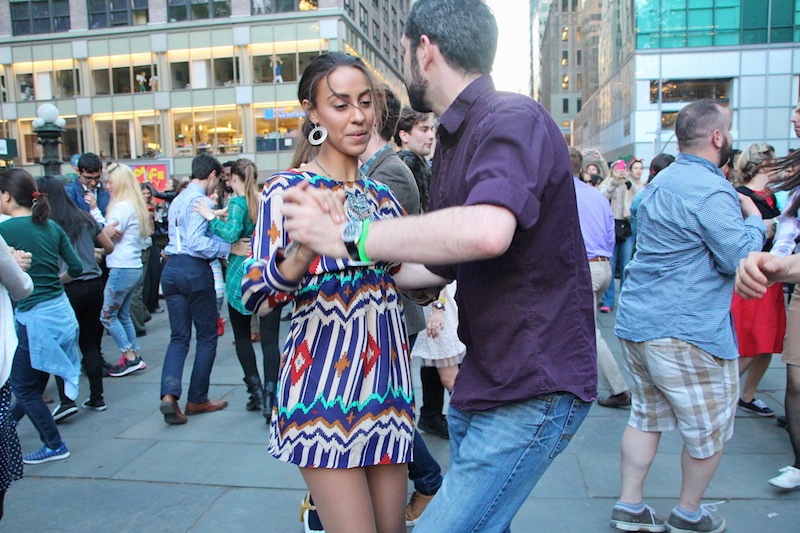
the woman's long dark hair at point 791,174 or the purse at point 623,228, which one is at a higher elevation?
the woman's long dark hair at point 791,174

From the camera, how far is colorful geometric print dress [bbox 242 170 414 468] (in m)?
1.90

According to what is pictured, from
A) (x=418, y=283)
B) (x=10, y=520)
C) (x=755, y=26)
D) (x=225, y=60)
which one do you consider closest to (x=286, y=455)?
(x=418, y=283)

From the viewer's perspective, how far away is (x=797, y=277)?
2104 millimetres

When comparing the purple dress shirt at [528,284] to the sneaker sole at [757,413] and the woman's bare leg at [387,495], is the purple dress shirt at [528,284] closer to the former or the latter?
the woman's bare leg at [387,495]

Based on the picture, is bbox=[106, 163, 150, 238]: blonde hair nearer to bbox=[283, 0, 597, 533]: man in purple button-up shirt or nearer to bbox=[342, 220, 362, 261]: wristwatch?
bbox=[283, 0, 597, 533]: man in purple button-up shirt

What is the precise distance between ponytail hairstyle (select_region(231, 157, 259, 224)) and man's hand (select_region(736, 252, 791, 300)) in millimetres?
3773

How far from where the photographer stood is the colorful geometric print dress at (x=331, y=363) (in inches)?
74.8

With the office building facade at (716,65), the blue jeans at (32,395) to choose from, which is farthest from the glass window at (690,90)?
the blue jeans at (32,395)

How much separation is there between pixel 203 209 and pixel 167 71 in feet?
113

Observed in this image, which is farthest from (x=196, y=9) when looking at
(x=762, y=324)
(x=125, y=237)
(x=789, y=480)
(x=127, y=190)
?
(x=789, y=480)

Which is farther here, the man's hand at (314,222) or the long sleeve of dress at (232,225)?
the long sleeve of dress at (232,225)

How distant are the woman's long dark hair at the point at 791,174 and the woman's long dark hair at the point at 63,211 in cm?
525

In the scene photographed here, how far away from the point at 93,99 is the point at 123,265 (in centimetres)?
3480

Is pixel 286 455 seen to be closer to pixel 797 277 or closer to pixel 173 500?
pixel 797 277
